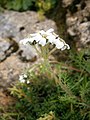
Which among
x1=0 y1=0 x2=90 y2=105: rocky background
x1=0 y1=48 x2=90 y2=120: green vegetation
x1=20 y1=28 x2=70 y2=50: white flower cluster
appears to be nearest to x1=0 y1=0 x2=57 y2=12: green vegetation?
x1=0 y1=0 x2=90 y2=105: rocky background

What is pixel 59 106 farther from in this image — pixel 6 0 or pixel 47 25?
pixel 6 0

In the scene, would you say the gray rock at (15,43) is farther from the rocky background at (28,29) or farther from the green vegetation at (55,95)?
the green vegetation at (55,95)

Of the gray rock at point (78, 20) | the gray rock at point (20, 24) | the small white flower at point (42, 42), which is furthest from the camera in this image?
the gray rock at point (20, 24)

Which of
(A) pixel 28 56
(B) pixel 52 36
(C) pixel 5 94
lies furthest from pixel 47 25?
(B) pixel 52 36

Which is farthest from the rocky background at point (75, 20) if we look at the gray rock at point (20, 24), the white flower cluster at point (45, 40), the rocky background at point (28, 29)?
the white flower cluster at point (45, 40)

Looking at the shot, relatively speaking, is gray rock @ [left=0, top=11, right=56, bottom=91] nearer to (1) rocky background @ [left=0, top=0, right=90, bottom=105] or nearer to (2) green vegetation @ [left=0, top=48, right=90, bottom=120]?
(1) rocky background @ [left=0, top=0, right=90, bottom=105]

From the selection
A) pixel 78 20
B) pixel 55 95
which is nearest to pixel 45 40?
pixel 55 95

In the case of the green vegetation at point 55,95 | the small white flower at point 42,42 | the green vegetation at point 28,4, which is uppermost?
the small white flower at point 42,42
